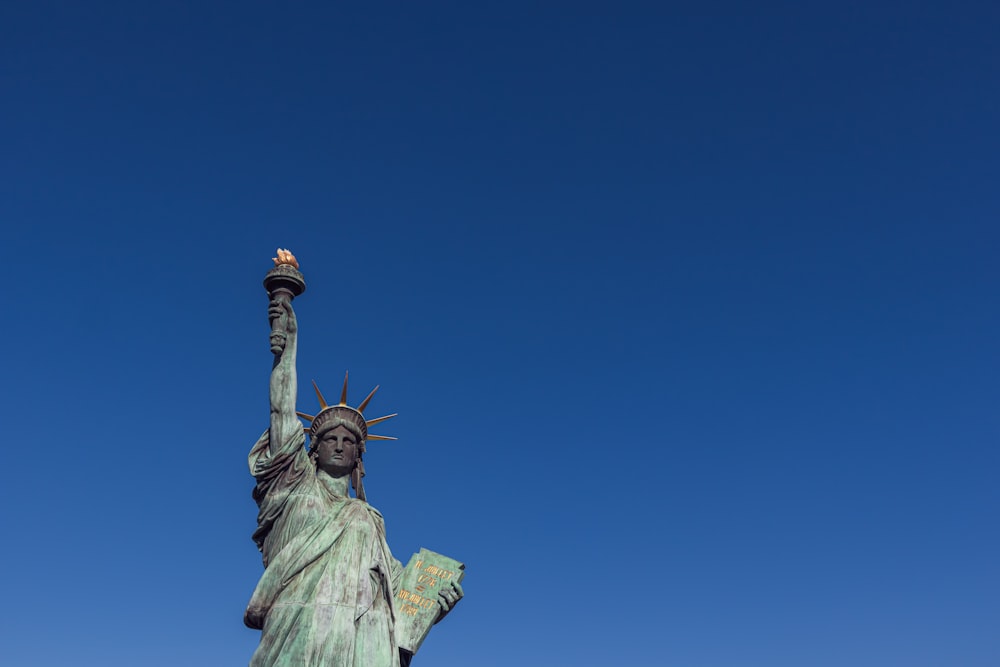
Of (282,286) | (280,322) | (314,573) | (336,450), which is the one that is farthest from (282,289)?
(314,573)

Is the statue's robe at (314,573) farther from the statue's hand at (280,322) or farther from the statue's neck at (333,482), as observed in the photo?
the statue's hand at (280,322)

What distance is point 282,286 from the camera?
13148 millimetres

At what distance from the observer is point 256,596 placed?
11.6m

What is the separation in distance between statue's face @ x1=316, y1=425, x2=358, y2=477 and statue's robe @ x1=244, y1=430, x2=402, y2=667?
1.06 ft

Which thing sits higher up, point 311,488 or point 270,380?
point 270,380

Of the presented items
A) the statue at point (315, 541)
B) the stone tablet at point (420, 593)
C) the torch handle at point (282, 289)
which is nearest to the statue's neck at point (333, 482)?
the statue at point (315, 541)

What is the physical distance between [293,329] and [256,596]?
395 cm

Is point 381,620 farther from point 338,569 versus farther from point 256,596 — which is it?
point 256,596

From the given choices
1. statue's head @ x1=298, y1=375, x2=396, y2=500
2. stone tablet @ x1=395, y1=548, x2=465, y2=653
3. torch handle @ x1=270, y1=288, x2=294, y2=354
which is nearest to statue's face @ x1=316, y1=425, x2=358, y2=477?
statue's head @ x1=298, y1=375, x2=396, y2=500

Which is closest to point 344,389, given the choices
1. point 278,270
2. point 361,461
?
point 361,461

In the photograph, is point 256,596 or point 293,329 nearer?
point 256,596

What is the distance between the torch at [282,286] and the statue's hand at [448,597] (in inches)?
172

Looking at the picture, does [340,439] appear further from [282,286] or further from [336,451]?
[282,286]

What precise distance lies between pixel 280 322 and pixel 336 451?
218 centimetres
